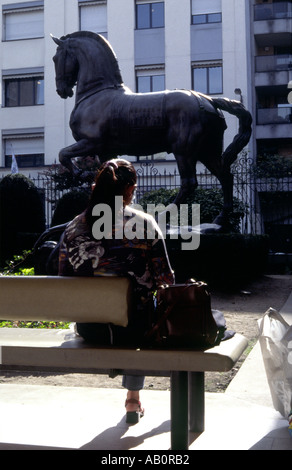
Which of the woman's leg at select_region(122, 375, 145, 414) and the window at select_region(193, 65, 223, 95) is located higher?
the window at select_region(193, 65, 223, 95)

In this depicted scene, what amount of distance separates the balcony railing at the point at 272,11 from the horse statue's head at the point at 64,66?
62.3ft

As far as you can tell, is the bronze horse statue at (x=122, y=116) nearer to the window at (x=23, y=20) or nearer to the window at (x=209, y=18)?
the window at (x=209, y=18)

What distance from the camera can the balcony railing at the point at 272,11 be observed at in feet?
82.3

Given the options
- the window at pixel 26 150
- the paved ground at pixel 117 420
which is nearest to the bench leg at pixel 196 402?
the paved ground at pixel 117 420

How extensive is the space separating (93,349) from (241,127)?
20.4 feet

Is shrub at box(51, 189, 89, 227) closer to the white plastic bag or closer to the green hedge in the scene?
the green hedge

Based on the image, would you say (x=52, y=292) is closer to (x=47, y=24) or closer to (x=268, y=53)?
(x=47, y=24)

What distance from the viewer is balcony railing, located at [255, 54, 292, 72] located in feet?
82.9

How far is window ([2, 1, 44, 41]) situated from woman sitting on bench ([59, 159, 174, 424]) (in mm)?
23864

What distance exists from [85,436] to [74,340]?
2.09 feet

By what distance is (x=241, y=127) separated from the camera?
862cm

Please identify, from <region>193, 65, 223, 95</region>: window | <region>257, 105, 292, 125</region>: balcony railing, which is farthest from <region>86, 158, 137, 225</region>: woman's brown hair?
<region>257, 105, 292, 125</region>: balcony railing

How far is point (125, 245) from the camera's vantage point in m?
3.16

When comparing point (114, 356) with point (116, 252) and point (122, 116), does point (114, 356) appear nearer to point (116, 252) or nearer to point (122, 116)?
point (116, 252)
